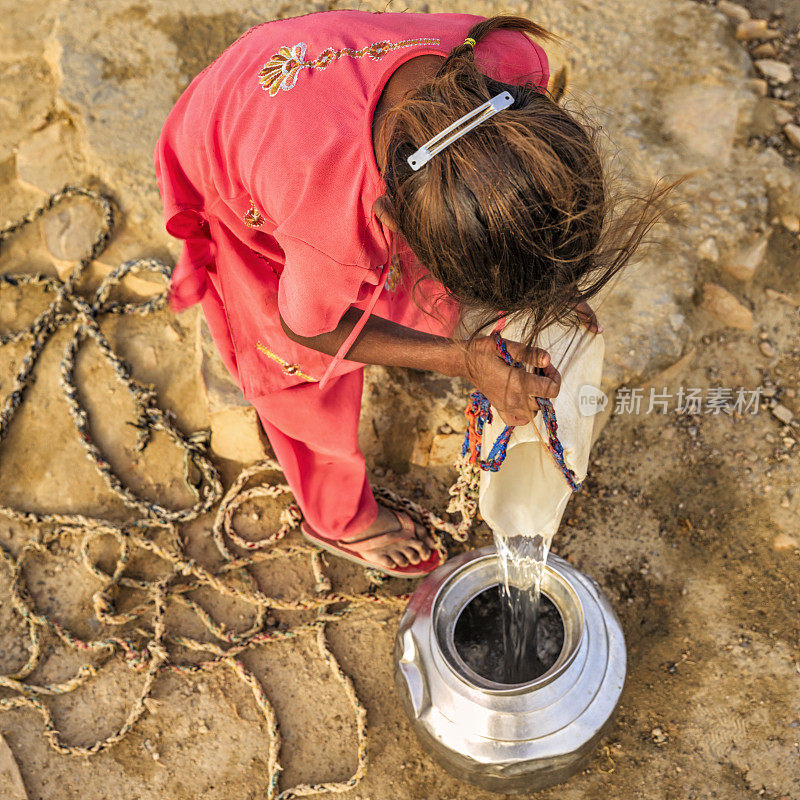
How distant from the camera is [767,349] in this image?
2.62 m

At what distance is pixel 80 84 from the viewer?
2994 mm

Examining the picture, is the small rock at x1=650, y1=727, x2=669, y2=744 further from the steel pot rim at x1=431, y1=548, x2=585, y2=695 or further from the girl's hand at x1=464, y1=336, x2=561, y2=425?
the girl's hand at x1=464, y1=336, x2=561, y2=425

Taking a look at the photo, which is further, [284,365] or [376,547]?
[376,547]

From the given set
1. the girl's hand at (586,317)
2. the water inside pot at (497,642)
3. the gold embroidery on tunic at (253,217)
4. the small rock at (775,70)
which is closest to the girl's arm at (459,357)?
the girl's hand at (586,317)

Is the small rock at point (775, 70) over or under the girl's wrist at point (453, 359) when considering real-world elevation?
under

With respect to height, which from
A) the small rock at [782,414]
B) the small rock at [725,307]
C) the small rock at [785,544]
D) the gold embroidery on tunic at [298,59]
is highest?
the gold embroidery on tunic at [298,59]

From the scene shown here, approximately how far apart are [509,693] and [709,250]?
1755 millimetres

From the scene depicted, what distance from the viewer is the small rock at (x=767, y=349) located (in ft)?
8.62

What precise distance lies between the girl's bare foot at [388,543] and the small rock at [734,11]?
2640 millimetres

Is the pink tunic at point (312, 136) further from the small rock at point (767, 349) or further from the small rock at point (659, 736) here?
the small rock at point (767, 349)

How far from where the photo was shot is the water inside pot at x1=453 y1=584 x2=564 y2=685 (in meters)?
1.93

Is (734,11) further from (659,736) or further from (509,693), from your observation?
(509,693)

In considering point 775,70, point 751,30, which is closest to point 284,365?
point 775,70

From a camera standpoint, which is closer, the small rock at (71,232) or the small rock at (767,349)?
the small rock at (767,349)
